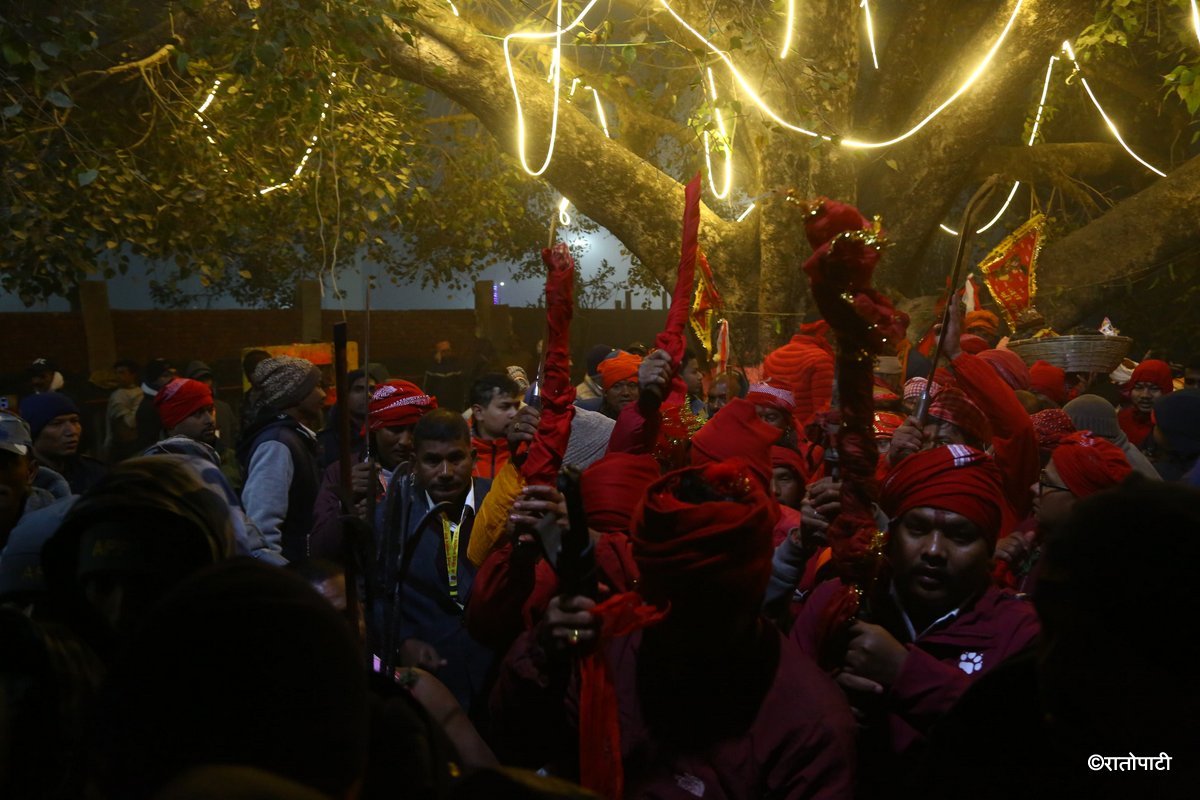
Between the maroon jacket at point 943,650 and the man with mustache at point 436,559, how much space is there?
Answer: 1294mm

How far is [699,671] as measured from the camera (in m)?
2.19

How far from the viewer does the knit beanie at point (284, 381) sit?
16.1 feet

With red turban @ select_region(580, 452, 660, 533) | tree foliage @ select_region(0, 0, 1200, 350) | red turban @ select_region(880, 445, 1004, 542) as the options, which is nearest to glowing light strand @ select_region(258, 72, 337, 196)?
tree foliage @ select_region(0, 0, 1200, 350)

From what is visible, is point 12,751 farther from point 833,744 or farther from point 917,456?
point 917,456

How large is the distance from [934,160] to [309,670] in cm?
987

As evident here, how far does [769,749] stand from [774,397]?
3.42 meters

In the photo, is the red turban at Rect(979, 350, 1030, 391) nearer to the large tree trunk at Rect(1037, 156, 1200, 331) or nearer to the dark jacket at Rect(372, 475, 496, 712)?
the dark jacket at Rect(372, 475, 496, 712)

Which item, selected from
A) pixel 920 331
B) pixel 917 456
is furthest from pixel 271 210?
pixel 917 456

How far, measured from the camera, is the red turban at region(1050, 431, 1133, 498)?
345 centimetres

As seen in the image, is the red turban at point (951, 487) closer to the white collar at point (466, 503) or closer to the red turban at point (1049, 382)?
the white collar at point (466, 503)

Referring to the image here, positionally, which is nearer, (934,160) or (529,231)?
(934,160)

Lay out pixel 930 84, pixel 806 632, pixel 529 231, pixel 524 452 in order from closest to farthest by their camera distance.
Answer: pixel 806 632
pixel 524 452
pixel 930 84
pixel 529 231

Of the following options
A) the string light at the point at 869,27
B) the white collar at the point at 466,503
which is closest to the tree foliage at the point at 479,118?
the string light at the point at 869,27

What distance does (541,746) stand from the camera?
2406mm
